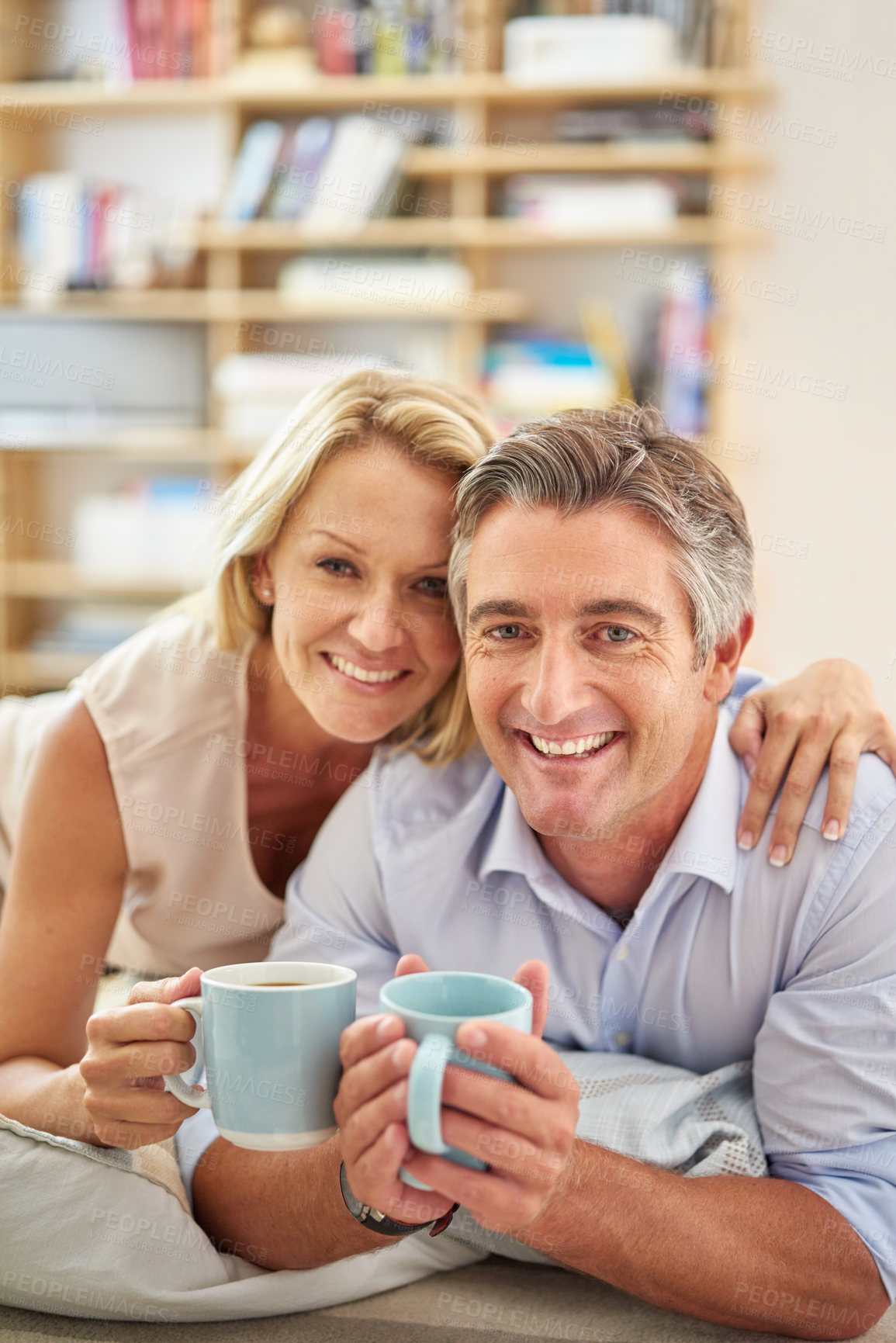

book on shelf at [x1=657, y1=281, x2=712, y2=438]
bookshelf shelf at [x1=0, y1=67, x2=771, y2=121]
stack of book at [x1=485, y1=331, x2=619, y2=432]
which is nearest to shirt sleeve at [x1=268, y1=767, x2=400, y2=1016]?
stack of book at [x1=485, y1=331, x2=619, y2=432]

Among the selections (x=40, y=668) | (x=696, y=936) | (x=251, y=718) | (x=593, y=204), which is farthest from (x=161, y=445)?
(x=696, y=936)

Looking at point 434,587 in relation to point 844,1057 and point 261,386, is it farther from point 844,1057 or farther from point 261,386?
point 261,386

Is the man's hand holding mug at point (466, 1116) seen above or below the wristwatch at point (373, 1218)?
above

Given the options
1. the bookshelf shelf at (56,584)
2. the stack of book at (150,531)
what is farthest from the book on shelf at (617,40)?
the bookshelf shelf at (56,584)

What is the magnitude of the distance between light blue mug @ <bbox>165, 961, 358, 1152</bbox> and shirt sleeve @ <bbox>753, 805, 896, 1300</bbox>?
1.50ft

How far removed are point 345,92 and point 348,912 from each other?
3.35 meters

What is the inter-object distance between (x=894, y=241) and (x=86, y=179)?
3.19 metres

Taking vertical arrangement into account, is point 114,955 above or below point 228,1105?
below

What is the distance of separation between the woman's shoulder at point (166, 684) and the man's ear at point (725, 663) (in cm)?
61

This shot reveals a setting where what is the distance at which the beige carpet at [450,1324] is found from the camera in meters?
1.01

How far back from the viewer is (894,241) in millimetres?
2174

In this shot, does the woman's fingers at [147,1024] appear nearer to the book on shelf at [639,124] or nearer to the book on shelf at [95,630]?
the book on shelf at [95,630]

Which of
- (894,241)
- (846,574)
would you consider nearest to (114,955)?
(846,574)

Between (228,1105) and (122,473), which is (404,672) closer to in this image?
(228,1105)
